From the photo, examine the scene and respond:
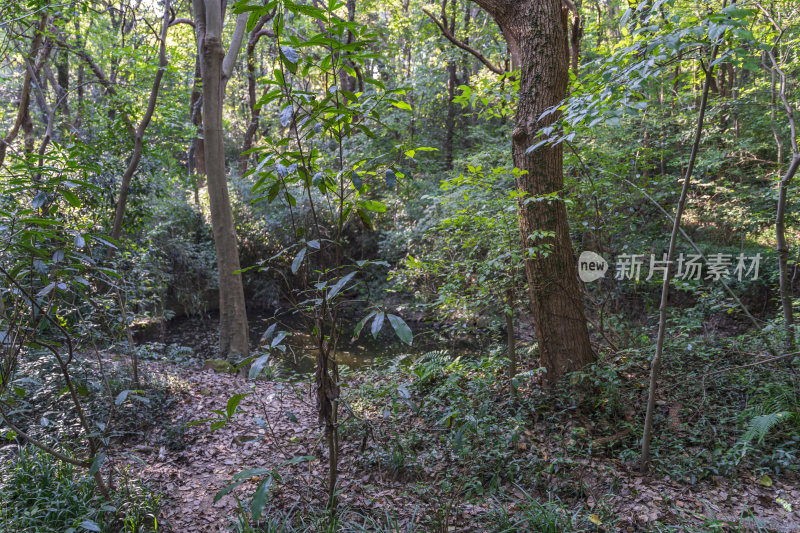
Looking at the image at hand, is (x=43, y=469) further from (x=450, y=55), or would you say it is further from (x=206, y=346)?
(x=450, y=55)

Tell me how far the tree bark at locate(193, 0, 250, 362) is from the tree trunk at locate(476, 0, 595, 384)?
398cm

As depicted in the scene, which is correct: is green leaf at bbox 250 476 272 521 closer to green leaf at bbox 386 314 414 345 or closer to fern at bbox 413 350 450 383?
green leaf at bbox 386 314 414 345

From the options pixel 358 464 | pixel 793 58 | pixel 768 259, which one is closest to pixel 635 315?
pixel 768 259

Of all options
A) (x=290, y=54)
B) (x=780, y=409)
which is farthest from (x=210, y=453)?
(x=780, y=409)

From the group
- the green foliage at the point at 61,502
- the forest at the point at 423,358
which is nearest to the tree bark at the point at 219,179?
the forest at the point at 423,358

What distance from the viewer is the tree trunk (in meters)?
3.59

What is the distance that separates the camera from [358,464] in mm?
3232

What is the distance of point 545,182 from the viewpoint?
3.69 m

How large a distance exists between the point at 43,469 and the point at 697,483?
14.0ft

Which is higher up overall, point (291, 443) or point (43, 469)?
point (43, 469)

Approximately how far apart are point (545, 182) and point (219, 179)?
456 centimetres

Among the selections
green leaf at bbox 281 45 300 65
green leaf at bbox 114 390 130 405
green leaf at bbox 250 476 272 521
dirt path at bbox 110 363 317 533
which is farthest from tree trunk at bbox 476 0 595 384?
green leaf at bbox 114 390 130 405

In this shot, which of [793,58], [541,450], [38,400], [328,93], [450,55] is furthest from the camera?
[450,55]

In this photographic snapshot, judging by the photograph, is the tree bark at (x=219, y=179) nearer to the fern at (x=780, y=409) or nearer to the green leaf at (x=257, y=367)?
the green leaf at (x=257, y=367)
